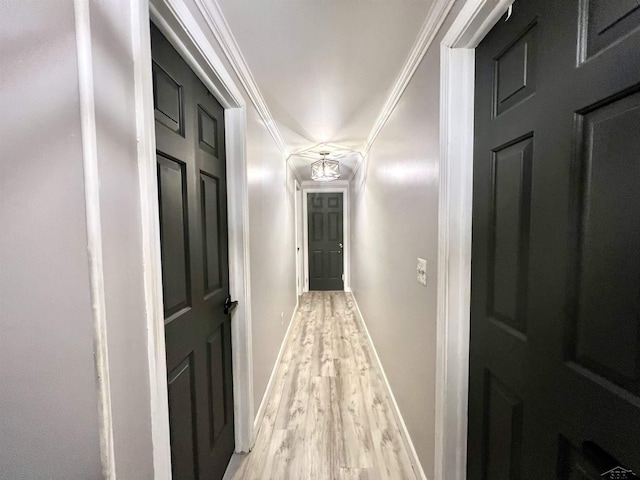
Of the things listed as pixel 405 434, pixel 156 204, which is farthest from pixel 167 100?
pixel 405 434

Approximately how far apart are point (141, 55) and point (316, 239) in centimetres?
468

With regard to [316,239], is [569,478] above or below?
below

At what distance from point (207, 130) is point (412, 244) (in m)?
1.23

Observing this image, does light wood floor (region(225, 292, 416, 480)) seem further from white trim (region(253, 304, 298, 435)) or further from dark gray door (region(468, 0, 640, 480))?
dark gray door (region(468, 0, 640, 480))

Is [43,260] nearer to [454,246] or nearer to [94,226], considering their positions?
[94,226]

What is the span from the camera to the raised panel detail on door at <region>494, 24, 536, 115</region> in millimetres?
704

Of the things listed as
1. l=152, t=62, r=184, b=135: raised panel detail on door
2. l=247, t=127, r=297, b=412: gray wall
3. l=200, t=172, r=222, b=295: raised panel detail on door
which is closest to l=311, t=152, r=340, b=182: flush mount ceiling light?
l=247, t=127, r=297, b=412: gray wall

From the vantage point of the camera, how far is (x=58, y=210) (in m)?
0.49

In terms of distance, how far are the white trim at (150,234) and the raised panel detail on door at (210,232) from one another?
0.44 meters

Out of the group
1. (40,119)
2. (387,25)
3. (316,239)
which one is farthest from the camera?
(316,239)

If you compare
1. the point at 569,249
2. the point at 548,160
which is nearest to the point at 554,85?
the point at 548,160

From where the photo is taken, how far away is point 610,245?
527 millimetres

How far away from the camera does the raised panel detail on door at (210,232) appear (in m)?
1.20

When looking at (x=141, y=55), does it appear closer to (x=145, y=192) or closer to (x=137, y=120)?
(x=137, y=120)
